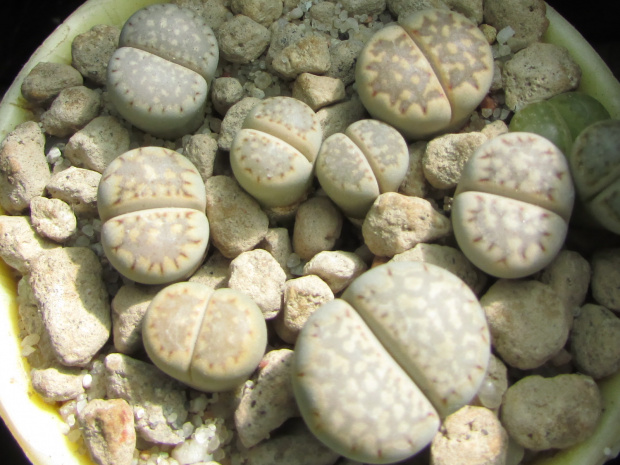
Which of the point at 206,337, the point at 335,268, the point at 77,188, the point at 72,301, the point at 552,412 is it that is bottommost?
the point at 72,301

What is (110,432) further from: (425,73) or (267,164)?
(425,73)

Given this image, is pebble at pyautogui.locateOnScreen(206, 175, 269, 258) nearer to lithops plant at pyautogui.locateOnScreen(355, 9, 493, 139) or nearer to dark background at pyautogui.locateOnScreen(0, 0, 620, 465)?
lithops plant at pyautogui.locateOnScreen(355, 9, 493, 139)

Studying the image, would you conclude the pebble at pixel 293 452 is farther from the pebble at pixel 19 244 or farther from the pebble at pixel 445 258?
the pebble at pixel 19 244

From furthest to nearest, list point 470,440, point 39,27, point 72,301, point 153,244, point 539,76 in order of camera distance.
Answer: point 39,27 < point 539,76 < point 72,301 < point 153,244 < point 470,440

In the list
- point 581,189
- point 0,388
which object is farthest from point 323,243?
point 0,388

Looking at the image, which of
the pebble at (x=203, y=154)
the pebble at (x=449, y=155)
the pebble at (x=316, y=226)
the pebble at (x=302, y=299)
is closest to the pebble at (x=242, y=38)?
the pebble at (x=203, y=154)

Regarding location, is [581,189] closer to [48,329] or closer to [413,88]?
[413,88]

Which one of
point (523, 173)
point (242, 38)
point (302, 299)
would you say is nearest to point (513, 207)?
point (523, 173)
